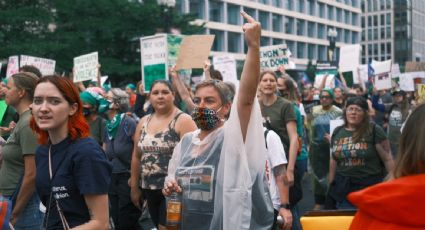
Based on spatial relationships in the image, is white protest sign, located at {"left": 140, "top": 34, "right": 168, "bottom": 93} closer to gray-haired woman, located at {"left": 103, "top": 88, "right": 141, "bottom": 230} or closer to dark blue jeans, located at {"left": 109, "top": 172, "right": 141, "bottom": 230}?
gray-haired woman, located at {"left": 103, "top": 88, "right": 141, "bottom": 230}

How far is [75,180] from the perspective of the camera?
3.15m

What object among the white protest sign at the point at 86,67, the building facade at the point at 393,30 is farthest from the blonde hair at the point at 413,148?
the building facade at the point at 393,30

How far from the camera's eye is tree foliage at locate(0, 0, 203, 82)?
27391 millimetres

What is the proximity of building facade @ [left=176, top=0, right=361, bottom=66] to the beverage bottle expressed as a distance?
5043 cm

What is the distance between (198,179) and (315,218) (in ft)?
3.17

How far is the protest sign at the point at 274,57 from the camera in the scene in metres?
11.8

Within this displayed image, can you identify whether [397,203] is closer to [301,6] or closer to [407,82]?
Answer: [407,82]

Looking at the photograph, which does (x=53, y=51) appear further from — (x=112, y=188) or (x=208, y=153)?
(x=208, y=153)

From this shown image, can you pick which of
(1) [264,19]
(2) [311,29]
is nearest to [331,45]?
(1) [264,19]

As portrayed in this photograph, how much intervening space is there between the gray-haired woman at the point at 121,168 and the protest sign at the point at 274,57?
549 cm

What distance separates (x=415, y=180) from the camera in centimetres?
229

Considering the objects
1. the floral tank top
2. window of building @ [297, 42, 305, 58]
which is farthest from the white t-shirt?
window of building @ [297, 42, 305, 58]

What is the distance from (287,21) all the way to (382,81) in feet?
187

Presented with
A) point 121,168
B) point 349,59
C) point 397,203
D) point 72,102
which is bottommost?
point 121,168
